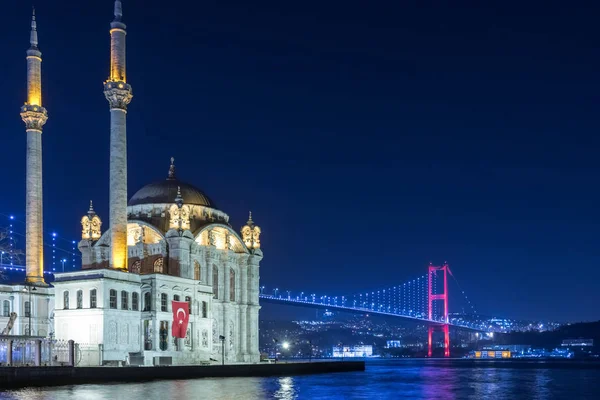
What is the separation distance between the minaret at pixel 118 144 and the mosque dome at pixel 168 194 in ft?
37.8

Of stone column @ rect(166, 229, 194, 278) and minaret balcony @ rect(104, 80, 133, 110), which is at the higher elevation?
minaret balcony @ rect(104, 80, 133, 110)

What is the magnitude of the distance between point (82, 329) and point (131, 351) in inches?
158

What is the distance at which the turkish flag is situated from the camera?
70.1 m

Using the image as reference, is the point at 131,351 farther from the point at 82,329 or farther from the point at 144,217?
the point at 144,217

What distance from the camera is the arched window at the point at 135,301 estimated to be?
66.5m

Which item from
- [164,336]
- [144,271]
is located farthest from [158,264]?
[164,336]

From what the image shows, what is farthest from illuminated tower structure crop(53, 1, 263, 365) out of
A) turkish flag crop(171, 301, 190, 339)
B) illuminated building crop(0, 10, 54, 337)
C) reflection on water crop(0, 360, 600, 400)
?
reflection on water crop(0, 360, 600, 400)

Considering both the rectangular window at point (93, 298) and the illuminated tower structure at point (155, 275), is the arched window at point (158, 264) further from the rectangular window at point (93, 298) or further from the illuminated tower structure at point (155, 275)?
the rectangular window at point (93, 298)

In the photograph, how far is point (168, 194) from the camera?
7912 cm

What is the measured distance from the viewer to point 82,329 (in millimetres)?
63344

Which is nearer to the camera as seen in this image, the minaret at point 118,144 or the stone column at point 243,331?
the minaret at point 118,144

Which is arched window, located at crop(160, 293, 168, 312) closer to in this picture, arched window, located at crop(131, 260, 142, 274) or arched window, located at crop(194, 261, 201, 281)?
Answer: arched window, located at crop(131, 260, 142, 274)

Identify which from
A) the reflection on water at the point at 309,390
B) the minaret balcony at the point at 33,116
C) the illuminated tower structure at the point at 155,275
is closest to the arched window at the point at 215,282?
the illuminated tower structure at the point at 155,275

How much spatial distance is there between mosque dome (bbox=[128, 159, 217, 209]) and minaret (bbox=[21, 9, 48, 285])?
10.2m
